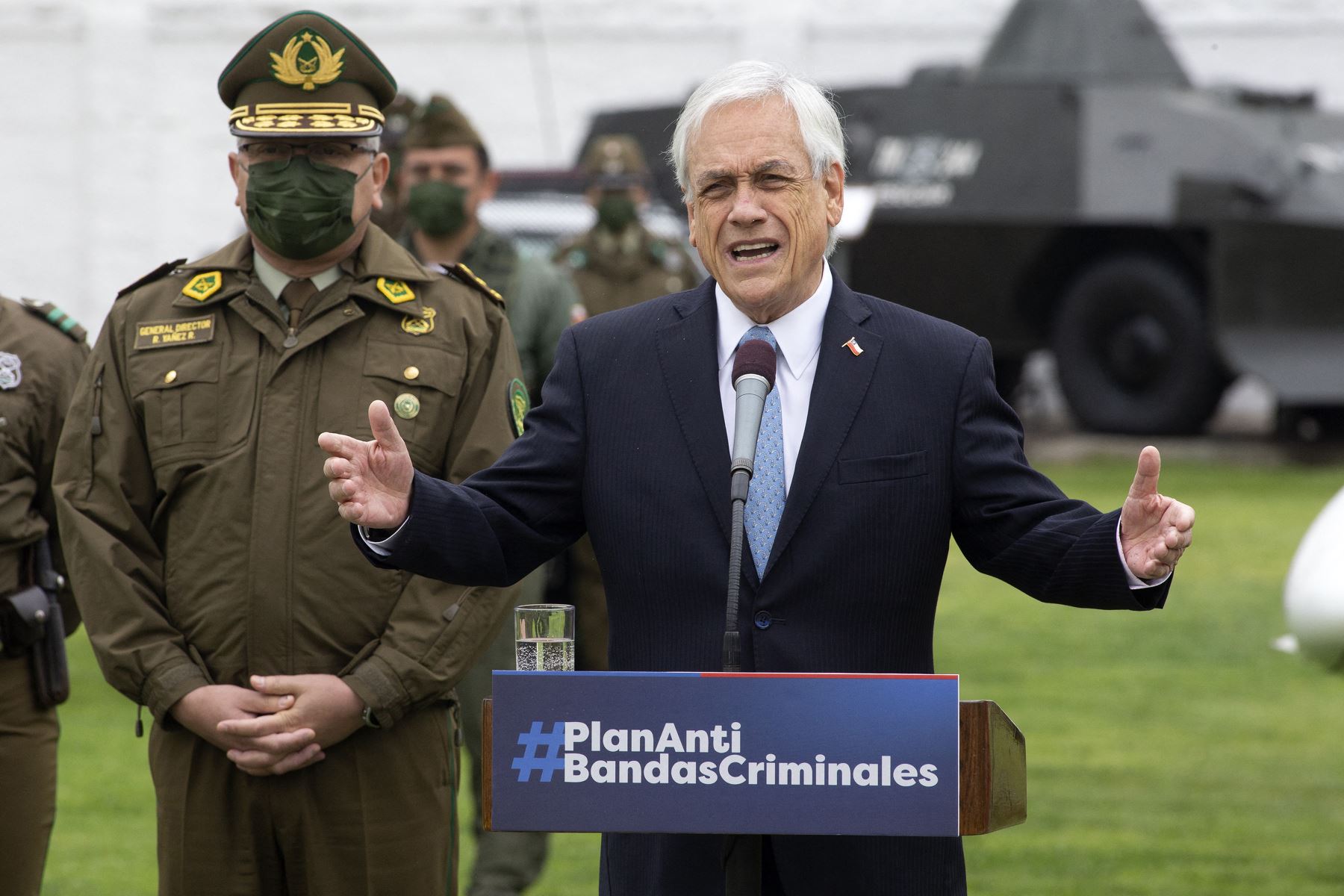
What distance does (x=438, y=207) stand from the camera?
630 cm

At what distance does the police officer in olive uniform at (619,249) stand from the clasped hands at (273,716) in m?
5.85

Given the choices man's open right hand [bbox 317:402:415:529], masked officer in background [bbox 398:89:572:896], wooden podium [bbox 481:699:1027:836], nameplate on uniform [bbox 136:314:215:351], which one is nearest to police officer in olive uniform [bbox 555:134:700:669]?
masked officer in background [bbox 398:89:572:896]

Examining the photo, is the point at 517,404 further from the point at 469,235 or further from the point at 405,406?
the point at 469,235

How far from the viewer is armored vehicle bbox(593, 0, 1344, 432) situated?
1656cm

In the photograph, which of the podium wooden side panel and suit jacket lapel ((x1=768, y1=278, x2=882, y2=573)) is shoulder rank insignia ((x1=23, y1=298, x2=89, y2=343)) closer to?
suit jacket lapel ((x1=768, y1=278, x2=882, y2=573))

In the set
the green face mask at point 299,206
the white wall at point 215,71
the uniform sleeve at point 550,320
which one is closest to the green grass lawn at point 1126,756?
the uniform sleeve at point 550,320

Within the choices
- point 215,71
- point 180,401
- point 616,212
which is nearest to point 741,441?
point 180,401

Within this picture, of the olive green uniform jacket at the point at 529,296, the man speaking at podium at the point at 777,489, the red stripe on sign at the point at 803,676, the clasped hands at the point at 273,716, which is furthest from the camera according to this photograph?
the olive green uniform jacket at the point at 529,296

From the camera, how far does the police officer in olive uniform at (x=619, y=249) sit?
9812 millimetres

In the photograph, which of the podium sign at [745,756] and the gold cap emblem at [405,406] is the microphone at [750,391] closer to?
the podium sign at [745,756]

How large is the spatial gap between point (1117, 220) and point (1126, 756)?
33.2 feet

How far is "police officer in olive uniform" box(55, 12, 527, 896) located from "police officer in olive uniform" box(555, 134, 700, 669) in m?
5.53

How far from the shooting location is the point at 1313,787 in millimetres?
7402

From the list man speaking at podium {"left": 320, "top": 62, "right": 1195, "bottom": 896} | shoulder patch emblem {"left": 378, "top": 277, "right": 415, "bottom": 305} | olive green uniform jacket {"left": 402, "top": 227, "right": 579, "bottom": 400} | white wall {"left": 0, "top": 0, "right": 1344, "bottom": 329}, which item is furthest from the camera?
white wall {"left": 0, "top": 0, "right": 1344, "bottom": 329}
